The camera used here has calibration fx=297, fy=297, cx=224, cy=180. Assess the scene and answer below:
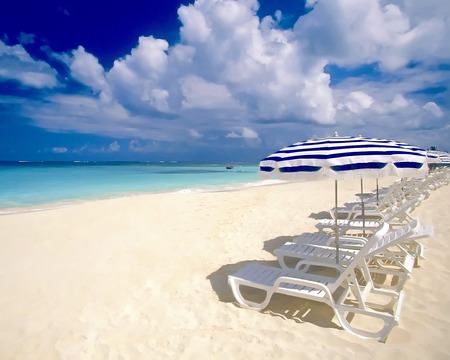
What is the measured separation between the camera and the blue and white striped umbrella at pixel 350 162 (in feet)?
9.35

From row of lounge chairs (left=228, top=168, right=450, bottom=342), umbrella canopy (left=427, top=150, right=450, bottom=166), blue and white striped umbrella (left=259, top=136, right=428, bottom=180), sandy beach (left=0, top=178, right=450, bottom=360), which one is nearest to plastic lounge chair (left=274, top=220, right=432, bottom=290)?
row of lounge chairs (left=228, top=168, right=450, bottom=342)

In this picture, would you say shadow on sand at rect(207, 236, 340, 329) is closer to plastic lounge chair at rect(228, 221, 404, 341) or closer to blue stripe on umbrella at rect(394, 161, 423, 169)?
plastic lounge chair at rect(228, 221, 404, 341)

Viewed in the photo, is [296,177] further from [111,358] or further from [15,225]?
[15,225]

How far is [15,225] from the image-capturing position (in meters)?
7.85

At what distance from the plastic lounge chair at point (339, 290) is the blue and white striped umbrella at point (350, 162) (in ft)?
2.19

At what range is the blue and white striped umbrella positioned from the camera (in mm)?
2850

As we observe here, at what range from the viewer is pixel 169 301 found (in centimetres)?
371

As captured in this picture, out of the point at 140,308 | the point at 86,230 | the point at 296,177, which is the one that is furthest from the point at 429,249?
the point at 86,230

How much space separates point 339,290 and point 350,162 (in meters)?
2.01

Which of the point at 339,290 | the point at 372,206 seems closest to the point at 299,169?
the point at 339,290

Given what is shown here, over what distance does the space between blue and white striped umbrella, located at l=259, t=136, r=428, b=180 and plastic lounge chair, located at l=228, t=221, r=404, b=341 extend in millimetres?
667

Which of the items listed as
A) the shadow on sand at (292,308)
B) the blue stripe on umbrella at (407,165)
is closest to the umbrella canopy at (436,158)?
the blue stripe on umbrella at (407,165)

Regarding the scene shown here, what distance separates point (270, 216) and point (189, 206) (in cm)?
281

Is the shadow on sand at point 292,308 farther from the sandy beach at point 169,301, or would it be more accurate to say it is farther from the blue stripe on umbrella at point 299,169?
the blue stripe on umbrella at point 299,169
